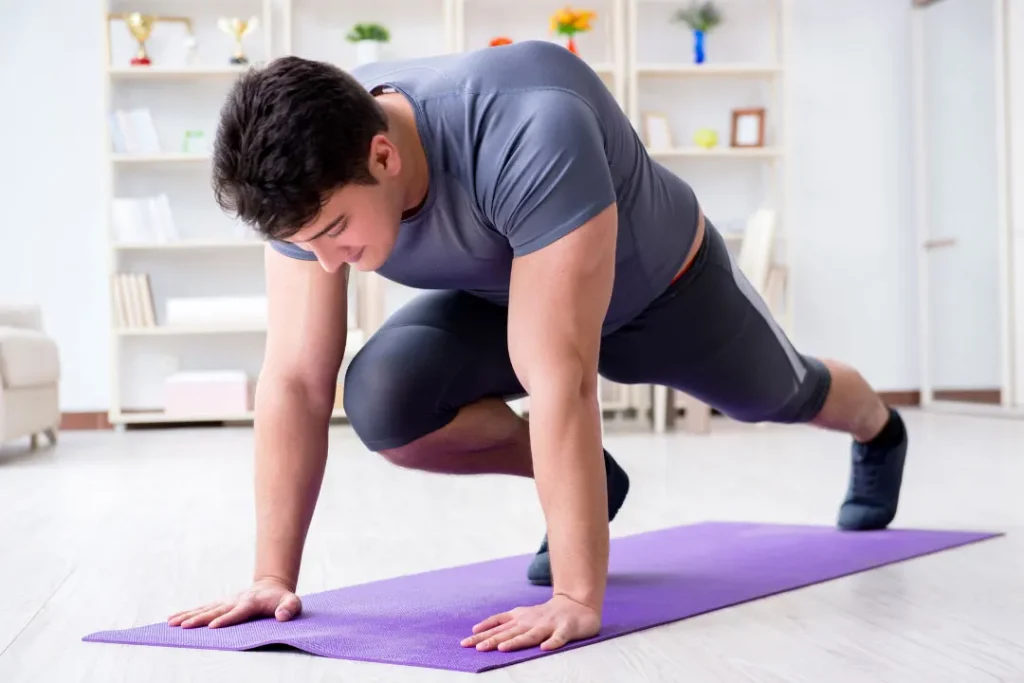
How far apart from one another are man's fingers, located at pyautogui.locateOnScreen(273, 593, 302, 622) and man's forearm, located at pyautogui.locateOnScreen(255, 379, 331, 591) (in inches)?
1.1

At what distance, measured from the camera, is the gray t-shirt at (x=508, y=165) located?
1299 millimetres

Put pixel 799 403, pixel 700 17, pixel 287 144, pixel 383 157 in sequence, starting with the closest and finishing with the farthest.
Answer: pixel 287 144 < pixel 383 157 < pixel 799 403 < pixel 700 17

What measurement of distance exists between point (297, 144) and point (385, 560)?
102 centimetres

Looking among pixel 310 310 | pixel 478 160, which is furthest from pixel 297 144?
pixel 310 310

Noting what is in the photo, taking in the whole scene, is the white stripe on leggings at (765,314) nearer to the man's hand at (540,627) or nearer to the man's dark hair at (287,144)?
the man's hand at (540,627)

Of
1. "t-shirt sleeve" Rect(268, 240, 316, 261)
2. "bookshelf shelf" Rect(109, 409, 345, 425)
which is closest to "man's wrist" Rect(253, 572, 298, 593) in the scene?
"t-shirt sleeve" Rect(268, 240, 316, 261)

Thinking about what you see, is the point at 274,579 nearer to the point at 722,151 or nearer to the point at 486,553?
the point at 486,553

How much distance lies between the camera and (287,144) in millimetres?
1162

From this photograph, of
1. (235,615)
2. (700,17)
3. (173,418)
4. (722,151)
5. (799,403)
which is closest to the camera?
(235,615)

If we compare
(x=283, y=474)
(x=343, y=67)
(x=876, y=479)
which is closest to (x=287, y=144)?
(x=283, y=474)

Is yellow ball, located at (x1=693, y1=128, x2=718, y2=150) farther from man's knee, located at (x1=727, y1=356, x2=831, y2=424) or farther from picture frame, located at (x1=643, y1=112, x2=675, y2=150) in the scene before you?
man's knee, located at (x1=727, y1=356, x2=831, y2=424)

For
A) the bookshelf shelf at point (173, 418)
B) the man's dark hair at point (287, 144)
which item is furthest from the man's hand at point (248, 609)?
the bookshelf shelf at point (173, 418)

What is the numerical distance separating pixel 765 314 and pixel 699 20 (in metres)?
4.16

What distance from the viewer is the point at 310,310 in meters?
1.49
